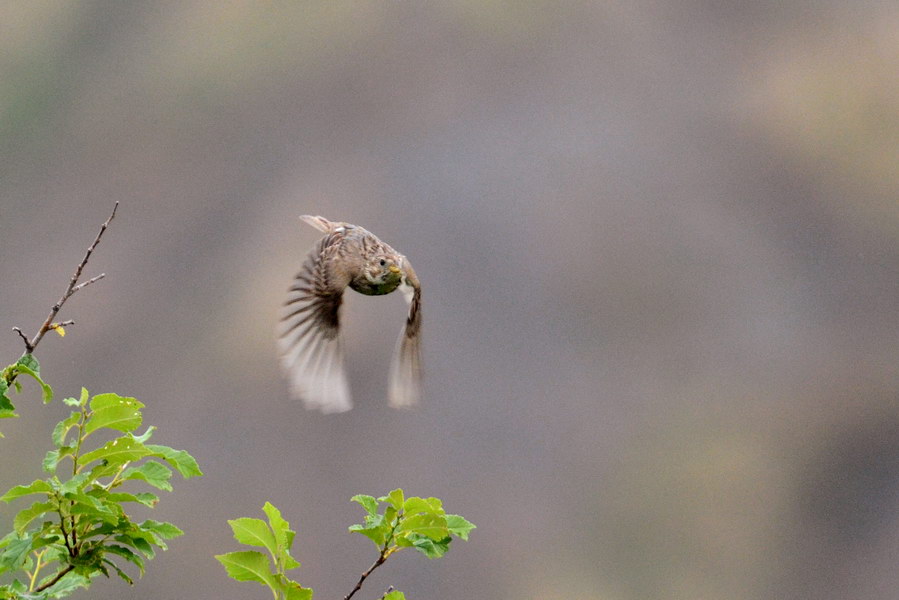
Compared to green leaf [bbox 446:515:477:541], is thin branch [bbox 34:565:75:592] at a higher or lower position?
lower

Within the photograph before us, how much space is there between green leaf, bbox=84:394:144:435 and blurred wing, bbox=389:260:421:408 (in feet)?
5.24

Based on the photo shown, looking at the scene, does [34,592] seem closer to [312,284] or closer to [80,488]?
[80,488]

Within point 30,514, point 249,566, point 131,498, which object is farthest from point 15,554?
point 249,566

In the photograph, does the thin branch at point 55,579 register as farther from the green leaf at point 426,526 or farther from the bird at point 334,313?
the bird at point 334,313

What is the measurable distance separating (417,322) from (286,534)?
6.07 feet

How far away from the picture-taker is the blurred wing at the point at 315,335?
3.14 metres

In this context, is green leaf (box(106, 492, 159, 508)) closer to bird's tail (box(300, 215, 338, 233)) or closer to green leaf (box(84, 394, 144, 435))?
green leaf (box(84, 394, 144, 435))

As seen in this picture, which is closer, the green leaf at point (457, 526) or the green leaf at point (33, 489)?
the green leaf at point (33, 489)

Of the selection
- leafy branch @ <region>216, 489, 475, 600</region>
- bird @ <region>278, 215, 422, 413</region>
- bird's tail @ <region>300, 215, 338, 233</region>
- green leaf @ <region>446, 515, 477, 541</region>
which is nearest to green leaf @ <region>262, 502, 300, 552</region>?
leafy branch @ <region>216, 489, 475, 600</region>

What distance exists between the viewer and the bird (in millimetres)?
2990

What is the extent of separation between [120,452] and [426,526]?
21.4 inches

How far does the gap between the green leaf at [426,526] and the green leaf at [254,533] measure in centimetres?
23

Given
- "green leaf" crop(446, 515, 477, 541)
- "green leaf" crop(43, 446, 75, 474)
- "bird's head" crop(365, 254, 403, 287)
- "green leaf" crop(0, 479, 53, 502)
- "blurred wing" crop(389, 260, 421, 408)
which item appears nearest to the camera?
"green leaf" crop(0, 479, 53, 502)

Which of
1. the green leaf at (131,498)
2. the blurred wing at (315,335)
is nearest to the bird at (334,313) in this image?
the blurred wing at (315,335)
